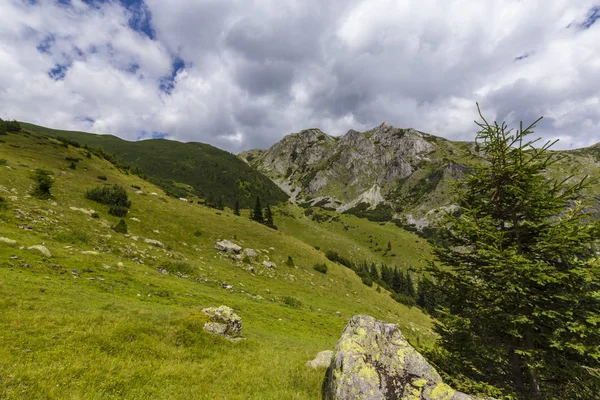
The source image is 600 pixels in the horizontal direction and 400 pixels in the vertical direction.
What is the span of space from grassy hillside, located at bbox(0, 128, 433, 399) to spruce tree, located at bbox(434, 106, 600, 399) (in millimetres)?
6367

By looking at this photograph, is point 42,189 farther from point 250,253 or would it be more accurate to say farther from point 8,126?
point 8,126

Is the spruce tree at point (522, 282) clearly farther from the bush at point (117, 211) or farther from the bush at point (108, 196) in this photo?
the bush at point (108, 196)

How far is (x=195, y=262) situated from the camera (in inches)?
1215

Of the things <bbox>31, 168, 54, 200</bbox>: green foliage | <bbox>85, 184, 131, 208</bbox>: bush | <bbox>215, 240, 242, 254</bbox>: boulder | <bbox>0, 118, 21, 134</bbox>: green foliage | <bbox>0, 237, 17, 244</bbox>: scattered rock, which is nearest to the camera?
<bbox>0, 237, 17, 244</bbox>: scattered rock

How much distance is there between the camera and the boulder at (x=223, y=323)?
43.2 ft

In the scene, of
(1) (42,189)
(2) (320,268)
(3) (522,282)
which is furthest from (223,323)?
(2) (320,268)

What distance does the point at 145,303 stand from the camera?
16.2m

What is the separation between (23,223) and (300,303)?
2844cm

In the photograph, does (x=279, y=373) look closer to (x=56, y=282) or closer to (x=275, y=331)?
(x=275, y=331)

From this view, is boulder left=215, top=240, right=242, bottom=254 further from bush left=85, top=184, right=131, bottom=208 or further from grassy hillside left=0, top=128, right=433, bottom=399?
bush left=85, top=184, right=131, bottom=208

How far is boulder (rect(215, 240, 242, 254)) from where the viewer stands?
37750mm

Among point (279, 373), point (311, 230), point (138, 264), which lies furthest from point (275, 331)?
point (311, 230)

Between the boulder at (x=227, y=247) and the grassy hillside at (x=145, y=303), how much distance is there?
1.33m

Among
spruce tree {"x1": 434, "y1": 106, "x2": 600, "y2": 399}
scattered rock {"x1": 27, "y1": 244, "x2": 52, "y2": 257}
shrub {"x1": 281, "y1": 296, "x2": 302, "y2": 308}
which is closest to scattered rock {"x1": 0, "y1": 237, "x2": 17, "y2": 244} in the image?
scattered rock {"x1": 27, "y1": 244, "x2": 52, "y2": 257}
